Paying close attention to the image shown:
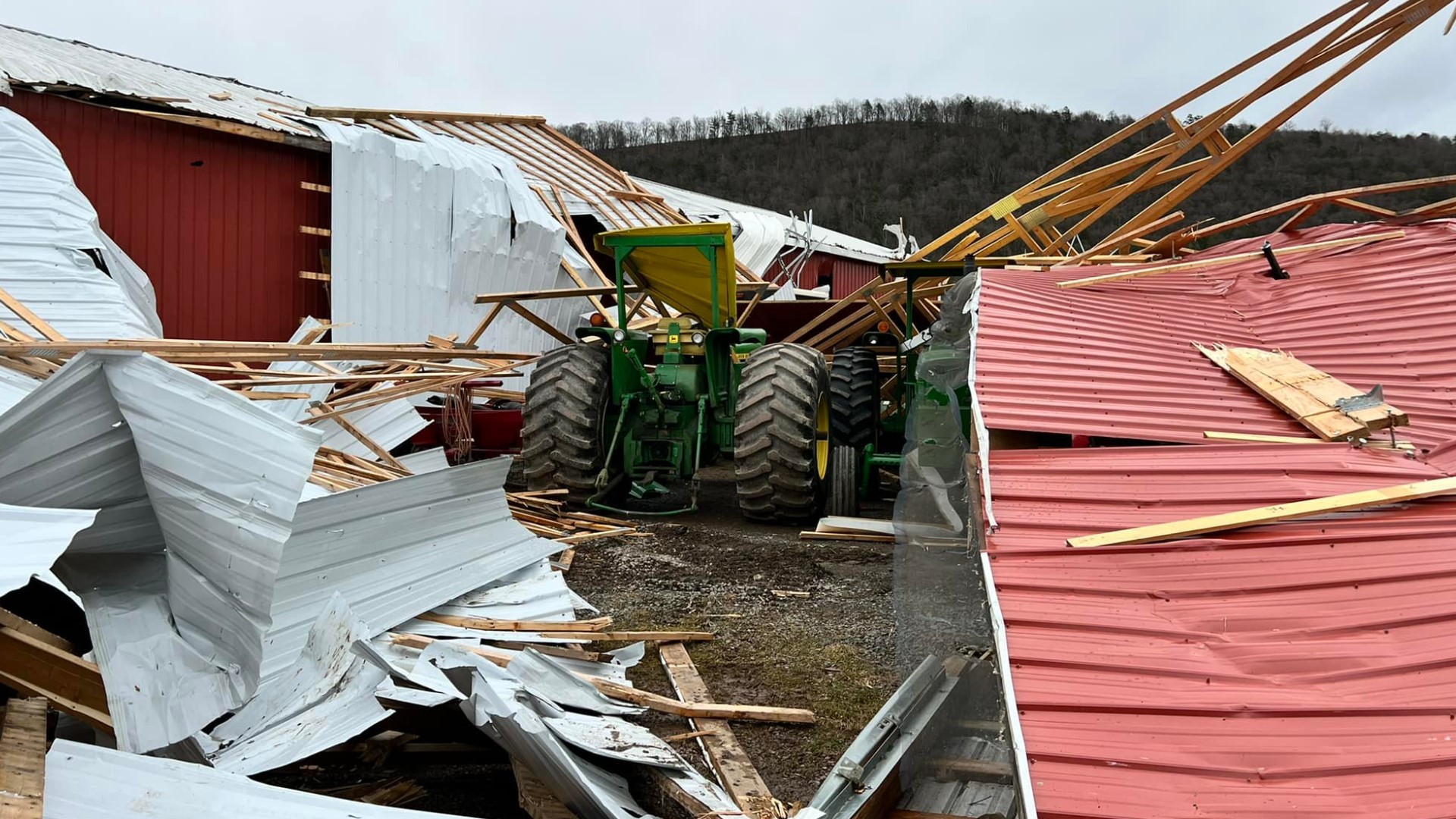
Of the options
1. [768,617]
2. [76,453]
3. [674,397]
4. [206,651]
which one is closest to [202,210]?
[674,397]

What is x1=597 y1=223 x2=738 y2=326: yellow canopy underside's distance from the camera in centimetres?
755

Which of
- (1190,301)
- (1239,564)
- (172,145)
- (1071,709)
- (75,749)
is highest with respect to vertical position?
(172,145)

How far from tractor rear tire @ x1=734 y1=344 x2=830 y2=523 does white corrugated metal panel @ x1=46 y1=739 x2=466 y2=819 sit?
4884mm

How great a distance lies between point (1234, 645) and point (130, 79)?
479 inches

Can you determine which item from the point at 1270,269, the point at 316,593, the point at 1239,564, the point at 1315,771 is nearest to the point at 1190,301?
the point at 1270,269

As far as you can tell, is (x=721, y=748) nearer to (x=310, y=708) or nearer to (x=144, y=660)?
(x=310, y=708)

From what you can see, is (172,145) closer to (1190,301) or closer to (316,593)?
(316,593)

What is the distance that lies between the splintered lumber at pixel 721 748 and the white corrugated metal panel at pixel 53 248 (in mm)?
4784

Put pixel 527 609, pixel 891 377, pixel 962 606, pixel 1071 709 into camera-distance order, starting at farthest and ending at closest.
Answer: pixel 891 377 → pixel 527 609 → pixel 962 606 → pixel 1071 709

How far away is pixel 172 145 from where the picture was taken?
395 inches

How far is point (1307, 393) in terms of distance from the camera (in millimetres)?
Result: 4262

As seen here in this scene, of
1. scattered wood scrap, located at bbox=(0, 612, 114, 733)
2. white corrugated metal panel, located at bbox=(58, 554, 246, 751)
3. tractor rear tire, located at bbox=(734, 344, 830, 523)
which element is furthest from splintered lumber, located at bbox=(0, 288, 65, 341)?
tractor rear tire, located at bbox=(734, 344, 830, 523)

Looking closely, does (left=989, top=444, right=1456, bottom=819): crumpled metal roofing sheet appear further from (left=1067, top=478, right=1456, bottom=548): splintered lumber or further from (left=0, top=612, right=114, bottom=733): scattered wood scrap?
(left=0, top=612, right=114, bottom=733): scattered wood scrap

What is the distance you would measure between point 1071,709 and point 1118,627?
0.40m
